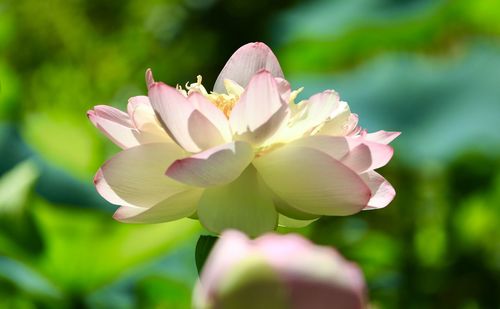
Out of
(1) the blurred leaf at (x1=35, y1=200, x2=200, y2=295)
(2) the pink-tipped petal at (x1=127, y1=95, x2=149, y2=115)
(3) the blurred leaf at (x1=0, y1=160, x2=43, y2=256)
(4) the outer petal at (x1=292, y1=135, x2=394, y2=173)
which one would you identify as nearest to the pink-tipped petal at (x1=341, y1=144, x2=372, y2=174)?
(4) the outer petal at (x1=292, y1=135, x2=394, y2=173)

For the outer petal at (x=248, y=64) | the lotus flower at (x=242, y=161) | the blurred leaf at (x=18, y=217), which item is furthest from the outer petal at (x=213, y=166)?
the blurred leaf at (x=18, y=217)

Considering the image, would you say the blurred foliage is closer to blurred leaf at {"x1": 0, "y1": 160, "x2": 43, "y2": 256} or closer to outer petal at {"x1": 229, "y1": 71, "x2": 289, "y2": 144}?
blurred leaf at {"x1": 0, "y1": 160, "x2": 43, "y2": 256}

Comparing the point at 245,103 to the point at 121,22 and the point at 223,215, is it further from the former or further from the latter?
the point at 121,22

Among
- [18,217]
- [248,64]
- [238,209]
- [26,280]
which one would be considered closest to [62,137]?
[26,280]

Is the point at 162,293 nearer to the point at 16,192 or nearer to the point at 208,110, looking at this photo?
the point at 16,192

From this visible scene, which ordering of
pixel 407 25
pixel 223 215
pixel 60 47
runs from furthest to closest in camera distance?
pixel 60 47, pixel 407 25, pixel 223 215

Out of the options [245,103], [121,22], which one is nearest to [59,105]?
[121,22]
